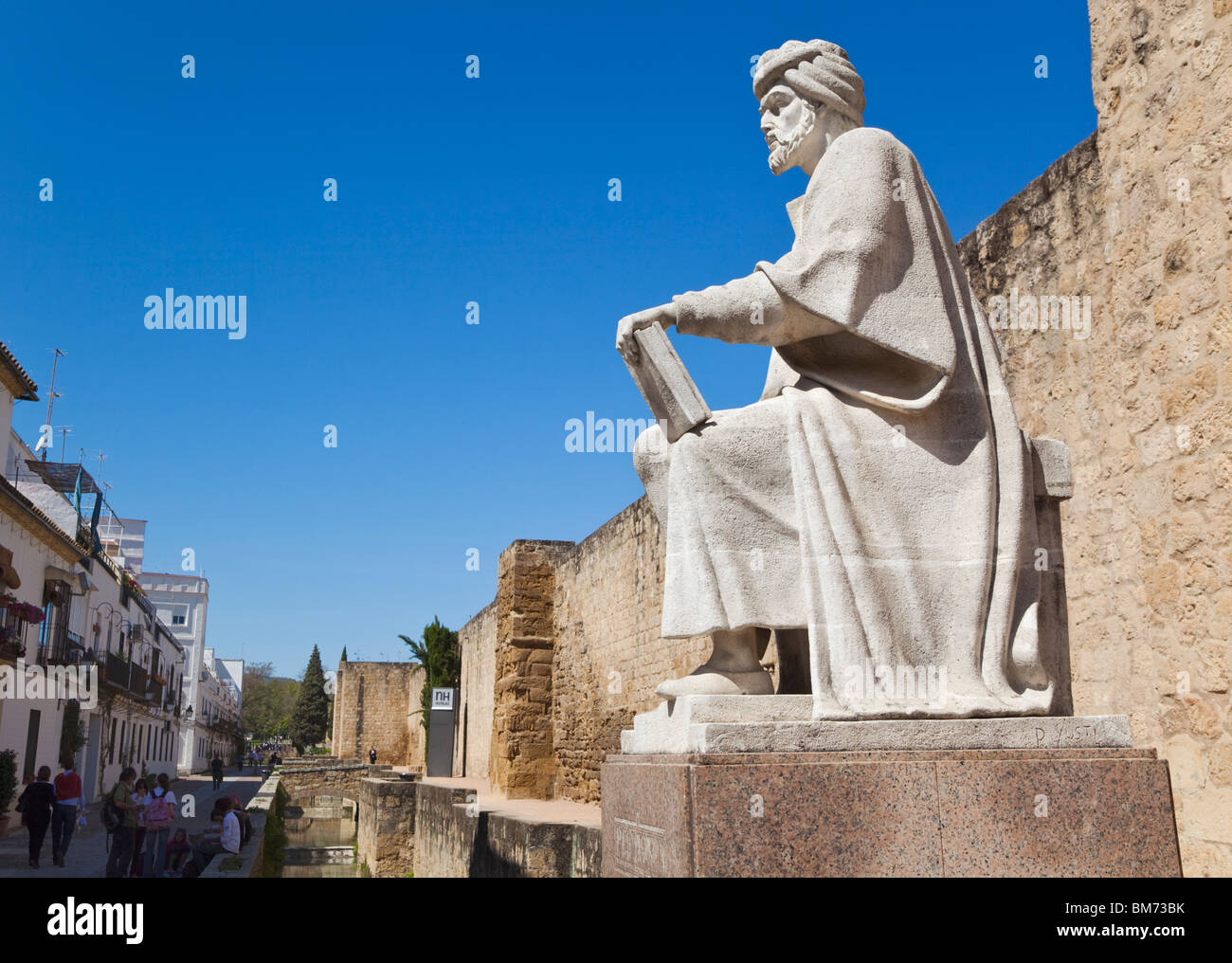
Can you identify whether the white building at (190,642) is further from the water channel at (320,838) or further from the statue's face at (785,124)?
the statue's face at (785,124)

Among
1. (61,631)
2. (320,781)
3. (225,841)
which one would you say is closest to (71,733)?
(61,631)

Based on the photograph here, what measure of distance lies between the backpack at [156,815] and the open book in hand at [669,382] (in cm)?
1057

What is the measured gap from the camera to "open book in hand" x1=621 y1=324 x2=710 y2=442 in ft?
8.96

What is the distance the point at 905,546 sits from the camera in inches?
103

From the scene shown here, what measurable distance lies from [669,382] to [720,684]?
767 mm

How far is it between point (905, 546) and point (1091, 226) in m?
3.82

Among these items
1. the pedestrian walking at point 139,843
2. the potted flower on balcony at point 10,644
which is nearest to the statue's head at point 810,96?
the pedestrian walking at point 139,843

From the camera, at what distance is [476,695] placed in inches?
973

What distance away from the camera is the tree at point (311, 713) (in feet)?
A: 240

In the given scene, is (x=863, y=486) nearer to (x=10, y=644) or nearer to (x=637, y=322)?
(x=637, y=322)

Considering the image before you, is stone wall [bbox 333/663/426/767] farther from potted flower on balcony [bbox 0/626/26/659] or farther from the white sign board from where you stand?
potted flower on balcony [bbox 0/626/26/659]

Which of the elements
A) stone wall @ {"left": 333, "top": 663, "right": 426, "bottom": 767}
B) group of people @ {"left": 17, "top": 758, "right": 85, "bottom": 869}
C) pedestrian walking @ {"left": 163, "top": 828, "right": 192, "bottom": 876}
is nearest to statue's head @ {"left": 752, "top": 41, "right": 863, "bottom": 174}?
pedestrian walking @ {"left": 163, "top": 828, "right": 192, "bottom": 876}

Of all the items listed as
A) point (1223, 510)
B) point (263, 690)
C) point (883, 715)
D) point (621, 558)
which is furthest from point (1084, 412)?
point (263, 690)
